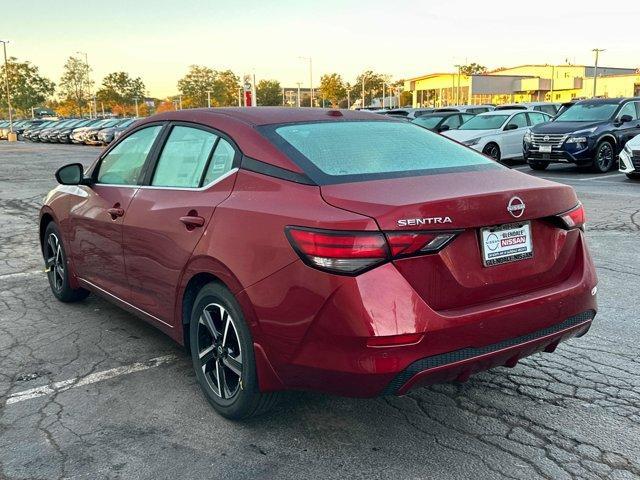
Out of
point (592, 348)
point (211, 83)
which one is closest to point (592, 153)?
point (592, 348)

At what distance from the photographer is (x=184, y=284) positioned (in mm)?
3465

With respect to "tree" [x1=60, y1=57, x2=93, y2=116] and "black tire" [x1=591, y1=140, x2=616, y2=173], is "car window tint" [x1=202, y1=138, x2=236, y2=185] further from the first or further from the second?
"tree" [x1=60, y1=57, x2=93, y2=116]

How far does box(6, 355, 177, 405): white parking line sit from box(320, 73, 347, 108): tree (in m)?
87.9

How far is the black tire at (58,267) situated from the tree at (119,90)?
81.8 m

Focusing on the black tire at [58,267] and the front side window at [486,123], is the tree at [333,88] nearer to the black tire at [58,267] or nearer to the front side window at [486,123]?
the front side window at [486,123]

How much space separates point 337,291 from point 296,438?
938mm

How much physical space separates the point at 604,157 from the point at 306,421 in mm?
13924

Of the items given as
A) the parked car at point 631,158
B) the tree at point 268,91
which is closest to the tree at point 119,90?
the tree at point 268,91

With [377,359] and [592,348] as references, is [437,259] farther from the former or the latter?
[592,348]

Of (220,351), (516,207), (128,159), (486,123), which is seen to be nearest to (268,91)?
(486,123)

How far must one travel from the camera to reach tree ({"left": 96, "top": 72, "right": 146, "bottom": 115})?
8181 cm

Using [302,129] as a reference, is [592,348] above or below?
below

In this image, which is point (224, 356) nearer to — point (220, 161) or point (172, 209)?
point (172, 209)

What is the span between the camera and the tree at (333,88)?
90500 millimetres
